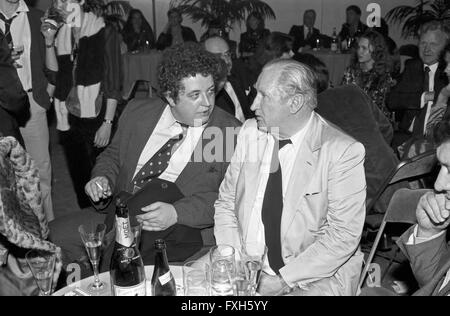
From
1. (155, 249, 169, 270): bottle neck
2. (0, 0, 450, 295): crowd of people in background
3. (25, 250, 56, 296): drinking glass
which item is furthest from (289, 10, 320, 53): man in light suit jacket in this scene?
(25, 250, 56, 296): drinking glass

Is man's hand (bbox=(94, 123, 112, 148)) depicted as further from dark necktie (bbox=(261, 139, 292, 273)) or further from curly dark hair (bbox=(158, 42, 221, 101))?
dark necktie (bbox=(261, 139, 292, 273))

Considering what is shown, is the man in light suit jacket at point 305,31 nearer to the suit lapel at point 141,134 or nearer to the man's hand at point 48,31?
the man's hand at point 48,31

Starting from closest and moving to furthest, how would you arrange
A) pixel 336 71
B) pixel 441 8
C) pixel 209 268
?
pixel 209 268 → pixel 336 71 → pixel 441 8

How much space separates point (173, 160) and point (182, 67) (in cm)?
47

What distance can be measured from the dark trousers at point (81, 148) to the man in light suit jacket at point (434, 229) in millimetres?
2367

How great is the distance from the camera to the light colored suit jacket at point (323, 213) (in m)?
1.81

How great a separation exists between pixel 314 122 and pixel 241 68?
2294 mm

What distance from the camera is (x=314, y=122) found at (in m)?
1.95

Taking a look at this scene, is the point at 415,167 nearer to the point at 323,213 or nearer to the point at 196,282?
the point at 323,213

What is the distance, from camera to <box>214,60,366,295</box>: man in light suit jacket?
5.94 feet

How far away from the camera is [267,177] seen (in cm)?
201

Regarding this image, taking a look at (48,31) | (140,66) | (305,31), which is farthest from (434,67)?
(305,31)
